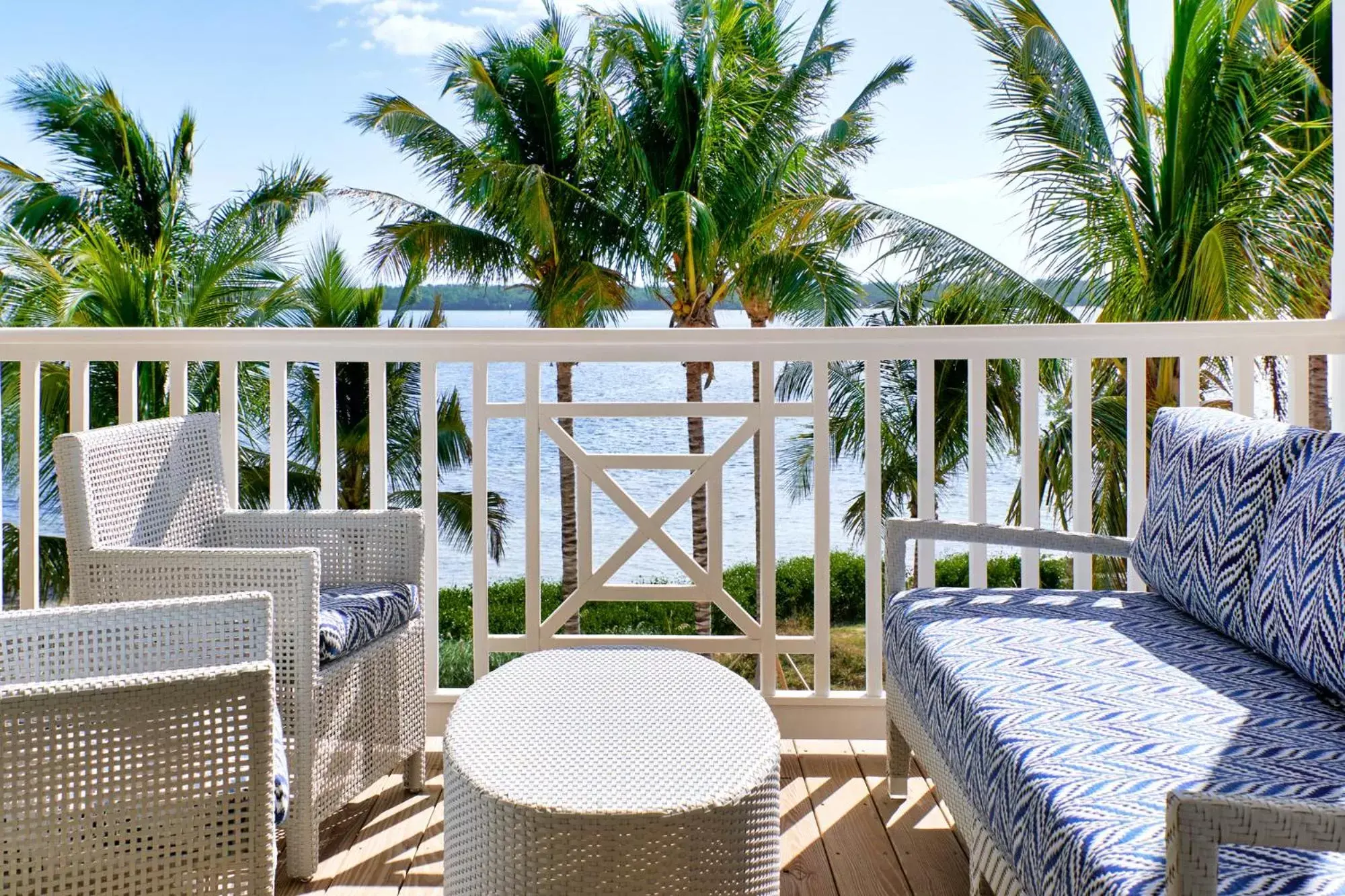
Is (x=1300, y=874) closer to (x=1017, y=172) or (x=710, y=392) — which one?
(x=1017, y=172)

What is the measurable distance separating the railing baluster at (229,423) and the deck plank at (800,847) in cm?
144

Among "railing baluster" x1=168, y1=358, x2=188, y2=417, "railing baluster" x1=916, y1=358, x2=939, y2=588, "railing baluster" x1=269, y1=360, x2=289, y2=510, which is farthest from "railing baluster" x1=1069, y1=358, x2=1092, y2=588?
"railing baluster" x1=168, y1=358, x2=188, y2=417

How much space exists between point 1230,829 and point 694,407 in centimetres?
187

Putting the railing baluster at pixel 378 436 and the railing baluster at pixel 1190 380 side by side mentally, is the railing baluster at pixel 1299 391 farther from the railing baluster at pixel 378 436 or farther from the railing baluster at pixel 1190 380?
the railing baluster at pixel 378 436

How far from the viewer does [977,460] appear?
8.55 ft

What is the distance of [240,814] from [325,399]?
1.57 metres

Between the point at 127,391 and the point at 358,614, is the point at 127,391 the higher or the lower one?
the higher one

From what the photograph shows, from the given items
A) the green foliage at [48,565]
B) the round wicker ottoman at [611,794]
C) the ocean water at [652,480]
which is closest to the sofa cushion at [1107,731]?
the round wicker ottoman at [611,794]

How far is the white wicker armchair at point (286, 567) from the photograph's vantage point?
1.83 metres

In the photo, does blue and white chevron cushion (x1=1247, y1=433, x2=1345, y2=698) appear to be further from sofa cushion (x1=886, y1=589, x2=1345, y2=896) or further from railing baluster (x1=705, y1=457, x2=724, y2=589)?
railing baluster (x1=705, y1=457, x2=724, y2=589)

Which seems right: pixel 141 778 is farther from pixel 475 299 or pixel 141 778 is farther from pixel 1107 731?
pixel 475 299

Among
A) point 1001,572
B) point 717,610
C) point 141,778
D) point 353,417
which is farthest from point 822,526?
point 1001,572

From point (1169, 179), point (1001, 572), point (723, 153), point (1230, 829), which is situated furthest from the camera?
point (1001, 572)

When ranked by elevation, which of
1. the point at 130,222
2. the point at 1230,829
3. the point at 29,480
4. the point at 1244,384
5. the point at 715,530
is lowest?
the point at 1230,829
